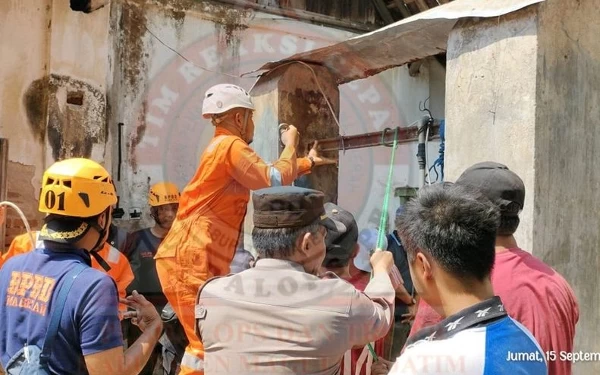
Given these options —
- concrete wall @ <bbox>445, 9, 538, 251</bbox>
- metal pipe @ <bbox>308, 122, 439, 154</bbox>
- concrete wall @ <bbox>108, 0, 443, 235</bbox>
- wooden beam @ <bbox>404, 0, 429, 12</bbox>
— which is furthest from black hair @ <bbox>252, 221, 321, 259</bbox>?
wooden beam @ <bbox>404, 0, 429, 12</bbox>

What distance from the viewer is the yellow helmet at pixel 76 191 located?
232 centimetres

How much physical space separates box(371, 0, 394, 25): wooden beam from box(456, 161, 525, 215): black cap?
279 inches

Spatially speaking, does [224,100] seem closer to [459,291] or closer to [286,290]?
[286,290]

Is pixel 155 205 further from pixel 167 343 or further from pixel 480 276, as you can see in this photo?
pixel 480 276

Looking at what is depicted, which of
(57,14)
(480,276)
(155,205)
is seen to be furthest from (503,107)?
(57,14)

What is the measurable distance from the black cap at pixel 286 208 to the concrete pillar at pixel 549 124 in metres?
1.14

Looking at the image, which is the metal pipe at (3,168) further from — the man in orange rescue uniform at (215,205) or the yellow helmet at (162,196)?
the man in orange rescue uniform at (215,205)

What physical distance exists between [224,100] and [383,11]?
5.59 meters

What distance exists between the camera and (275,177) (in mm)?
3721

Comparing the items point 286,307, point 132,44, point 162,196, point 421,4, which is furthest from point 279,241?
point 421,4

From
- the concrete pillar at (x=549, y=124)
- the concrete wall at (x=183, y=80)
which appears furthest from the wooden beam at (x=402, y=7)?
the concrete pillar at (x=549, y=124)

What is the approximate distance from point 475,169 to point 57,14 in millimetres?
5826

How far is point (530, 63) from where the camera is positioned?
2898mm

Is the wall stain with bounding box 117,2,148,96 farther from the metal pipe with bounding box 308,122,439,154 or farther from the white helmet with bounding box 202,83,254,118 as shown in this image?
the white helmet with bounding box 202,83,254,118
